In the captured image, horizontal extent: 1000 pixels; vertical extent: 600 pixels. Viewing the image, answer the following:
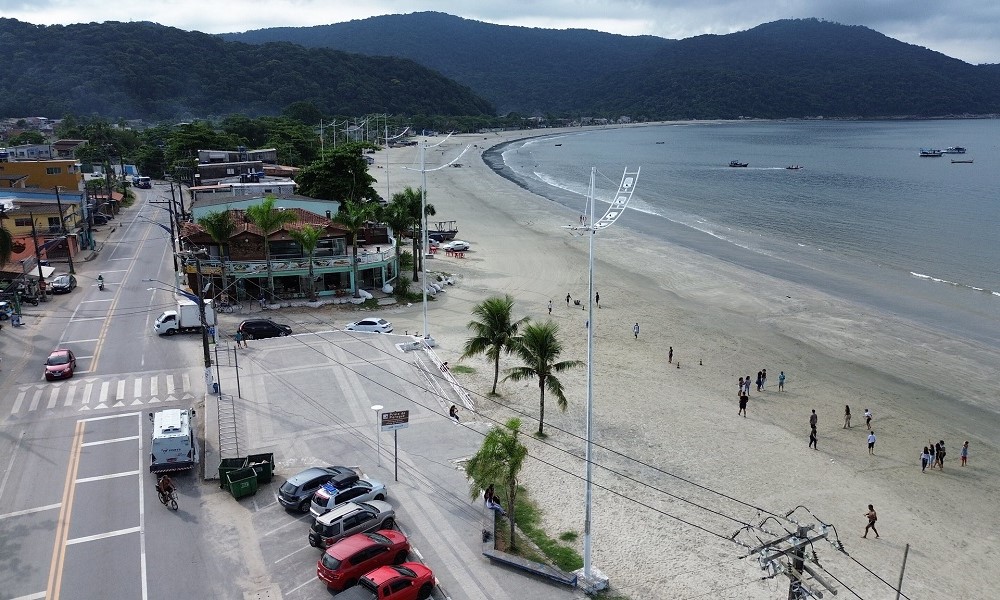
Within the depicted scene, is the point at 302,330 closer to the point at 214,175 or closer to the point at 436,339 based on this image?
the point at 436,339

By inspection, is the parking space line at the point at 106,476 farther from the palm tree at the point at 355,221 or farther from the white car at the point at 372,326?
the palm tree at the point at 355,221

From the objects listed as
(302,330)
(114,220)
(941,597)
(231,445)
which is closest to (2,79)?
(114,220)

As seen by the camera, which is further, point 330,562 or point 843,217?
point 843,217

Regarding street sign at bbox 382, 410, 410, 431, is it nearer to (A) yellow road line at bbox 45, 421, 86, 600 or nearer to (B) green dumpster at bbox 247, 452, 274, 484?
(B) green dumpster at bbox 247, 452, 274, 484

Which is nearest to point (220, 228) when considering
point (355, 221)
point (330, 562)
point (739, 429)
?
point (355, 221)

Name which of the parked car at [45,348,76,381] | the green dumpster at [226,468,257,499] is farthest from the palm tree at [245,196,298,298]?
the green dumpster at [226,468,257,499]

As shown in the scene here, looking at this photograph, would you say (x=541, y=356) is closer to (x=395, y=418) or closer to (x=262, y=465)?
A: (x=395, y=418)
